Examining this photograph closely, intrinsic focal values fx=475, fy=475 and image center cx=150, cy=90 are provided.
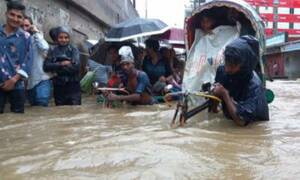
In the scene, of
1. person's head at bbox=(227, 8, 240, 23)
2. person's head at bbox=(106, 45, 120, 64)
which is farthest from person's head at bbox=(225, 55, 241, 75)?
person's head at bbox=(106, 45, 120, 64)

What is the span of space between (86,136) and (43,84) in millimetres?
3085

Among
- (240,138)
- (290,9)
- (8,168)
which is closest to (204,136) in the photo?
(240,138)

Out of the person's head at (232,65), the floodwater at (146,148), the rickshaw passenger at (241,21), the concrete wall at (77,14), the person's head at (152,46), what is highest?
the concrete wall at (77,14)

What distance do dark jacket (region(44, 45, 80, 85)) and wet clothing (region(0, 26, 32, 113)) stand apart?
36.1 inches

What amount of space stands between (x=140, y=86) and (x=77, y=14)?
6121 mm

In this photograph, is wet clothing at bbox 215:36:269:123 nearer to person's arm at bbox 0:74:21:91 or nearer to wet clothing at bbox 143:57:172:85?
person's arm at bbox 0:74:21:91

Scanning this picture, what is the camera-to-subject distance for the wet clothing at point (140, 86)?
7508 mm

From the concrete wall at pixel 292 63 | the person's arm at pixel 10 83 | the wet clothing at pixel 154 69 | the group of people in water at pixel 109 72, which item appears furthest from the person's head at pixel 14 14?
the concrete wall at pixel 292 63

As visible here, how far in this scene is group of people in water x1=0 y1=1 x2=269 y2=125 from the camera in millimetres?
5184

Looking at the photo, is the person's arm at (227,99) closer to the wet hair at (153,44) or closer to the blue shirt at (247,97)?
the blue shirt at (247,97)

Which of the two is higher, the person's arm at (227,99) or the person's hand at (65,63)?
the person's hand at (65,63)

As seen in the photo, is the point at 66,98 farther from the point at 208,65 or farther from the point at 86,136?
the point at 86,136

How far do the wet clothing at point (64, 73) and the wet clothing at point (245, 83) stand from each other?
9.85 feet

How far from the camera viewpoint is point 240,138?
450 centimetres
